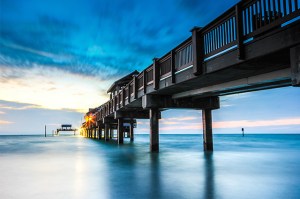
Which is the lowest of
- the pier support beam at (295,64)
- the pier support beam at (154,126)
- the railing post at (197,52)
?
the pier support beam at (154,126)

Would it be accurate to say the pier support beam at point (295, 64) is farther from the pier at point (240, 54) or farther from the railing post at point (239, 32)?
the railing post at point (239, 32)

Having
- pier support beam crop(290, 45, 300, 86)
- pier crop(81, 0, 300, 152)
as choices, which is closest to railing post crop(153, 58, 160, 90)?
pier crop(81, 0, 300, 152)

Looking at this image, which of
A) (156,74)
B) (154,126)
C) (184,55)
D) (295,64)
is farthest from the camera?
(154,126)

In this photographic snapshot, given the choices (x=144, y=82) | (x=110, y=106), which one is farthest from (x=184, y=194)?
(x=110, y=106)

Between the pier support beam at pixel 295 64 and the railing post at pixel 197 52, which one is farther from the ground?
the railing post at pixel 197 52

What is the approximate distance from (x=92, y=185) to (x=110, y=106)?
24.8m

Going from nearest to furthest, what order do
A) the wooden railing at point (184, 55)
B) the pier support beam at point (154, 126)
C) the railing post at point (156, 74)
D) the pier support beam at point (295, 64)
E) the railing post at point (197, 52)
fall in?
the pier support beam at point (295, 64)
the railing post at point (197, 52)
the wooden railing at point (184, 55)
the railing post at point (156, 74)
the pier support beam at point (154, 126)

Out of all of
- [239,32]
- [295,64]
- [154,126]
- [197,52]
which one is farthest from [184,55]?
[154,126]

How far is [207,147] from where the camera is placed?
21.5m

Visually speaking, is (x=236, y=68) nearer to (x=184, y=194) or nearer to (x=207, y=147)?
(x=184, y=194)

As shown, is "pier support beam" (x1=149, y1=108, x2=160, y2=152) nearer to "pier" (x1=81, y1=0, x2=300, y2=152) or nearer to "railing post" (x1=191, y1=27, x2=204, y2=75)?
"pier" (x1=81, y1=0, x2=300, y2=152)

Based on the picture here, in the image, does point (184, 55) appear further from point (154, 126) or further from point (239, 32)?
point (154, 126)

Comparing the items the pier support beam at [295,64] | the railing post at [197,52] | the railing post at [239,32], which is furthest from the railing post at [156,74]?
the pier support beam at [295,64]

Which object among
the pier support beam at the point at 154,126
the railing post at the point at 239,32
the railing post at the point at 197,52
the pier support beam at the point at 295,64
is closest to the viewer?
the pier support beam at the point at 295,64
